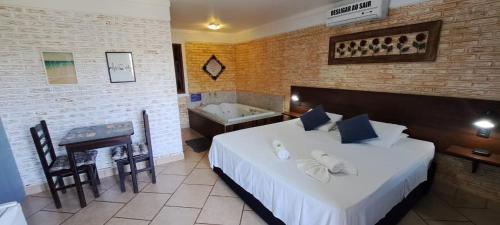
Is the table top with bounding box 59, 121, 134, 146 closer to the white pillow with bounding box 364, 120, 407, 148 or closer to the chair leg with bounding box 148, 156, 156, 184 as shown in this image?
the chair leg with bounding box 148, 156, 156, 184

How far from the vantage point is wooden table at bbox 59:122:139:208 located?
2275mm

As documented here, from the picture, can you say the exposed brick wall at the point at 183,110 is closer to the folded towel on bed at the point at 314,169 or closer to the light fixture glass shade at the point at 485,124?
the folded towel on bed at the point at 314,169

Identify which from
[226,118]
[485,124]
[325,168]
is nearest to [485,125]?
[485,124]

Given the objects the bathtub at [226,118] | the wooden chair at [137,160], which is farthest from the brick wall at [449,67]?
the wooden chair at [137,160]

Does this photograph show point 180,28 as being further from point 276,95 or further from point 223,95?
point 276,95

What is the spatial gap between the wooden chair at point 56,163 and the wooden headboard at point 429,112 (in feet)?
11.8

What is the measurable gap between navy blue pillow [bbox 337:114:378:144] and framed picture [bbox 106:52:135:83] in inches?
119

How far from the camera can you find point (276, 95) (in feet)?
15.7

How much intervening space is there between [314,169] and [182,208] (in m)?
1.54

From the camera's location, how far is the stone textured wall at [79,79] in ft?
7.85

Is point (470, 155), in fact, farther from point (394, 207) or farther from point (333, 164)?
point (333, 164)

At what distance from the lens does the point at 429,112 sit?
2.45m

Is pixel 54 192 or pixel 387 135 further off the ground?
pixel 387 135

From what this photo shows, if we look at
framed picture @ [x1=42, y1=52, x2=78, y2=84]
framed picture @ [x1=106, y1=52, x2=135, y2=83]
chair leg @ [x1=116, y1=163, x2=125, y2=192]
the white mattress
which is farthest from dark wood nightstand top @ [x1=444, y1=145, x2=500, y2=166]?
framed picture @ [x1=42, y1=52, x2=78, y2=84]
